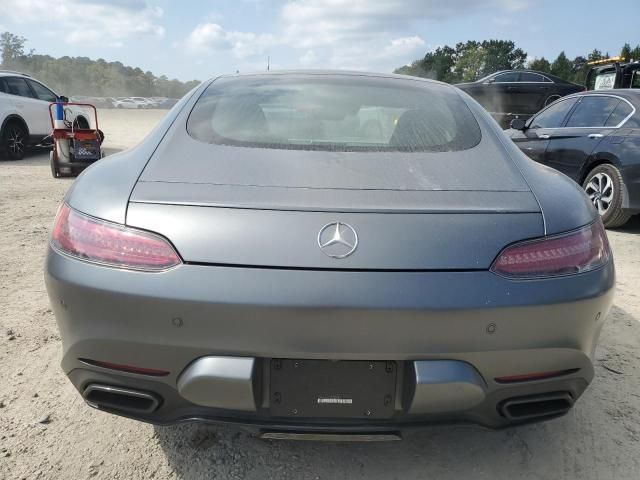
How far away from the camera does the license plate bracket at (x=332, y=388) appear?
5.21 feet

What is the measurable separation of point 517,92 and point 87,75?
67184 millimetres

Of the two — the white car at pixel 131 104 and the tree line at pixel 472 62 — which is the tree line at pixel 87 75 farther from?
the tree line at pixel 472 62

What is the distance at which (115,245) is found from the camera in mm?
1611

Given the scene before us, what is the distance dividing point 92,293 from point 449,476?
1419mm

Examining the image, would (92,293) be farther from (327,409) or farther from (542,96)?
(542,96)

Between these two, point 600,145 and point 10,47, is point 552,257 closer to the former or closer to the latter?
point 600,145

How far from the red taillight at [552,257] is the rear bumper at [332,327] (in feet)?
0.13

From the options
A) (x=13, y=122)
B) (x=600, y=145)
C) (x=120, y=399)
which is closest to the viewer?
(x=120, y=399)

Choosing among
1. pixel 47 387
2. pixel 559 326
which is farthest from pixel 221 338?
pixel 47 387

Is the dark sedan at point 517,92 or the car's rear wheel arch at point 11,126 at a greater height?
the dark sedan at point 517,92

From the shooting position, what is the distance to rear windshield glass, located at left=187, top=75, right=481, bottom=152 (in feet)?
6.92

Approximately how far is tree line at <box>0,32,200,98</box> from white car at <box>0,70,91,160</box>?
174 feet

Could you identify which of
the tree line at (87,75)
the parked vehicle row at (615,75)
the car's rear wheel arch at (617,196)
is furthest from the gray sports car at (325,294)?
the tree line at (87,75)

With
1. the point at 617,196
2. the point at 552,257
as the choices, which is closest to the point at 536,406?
the point at 552,257
